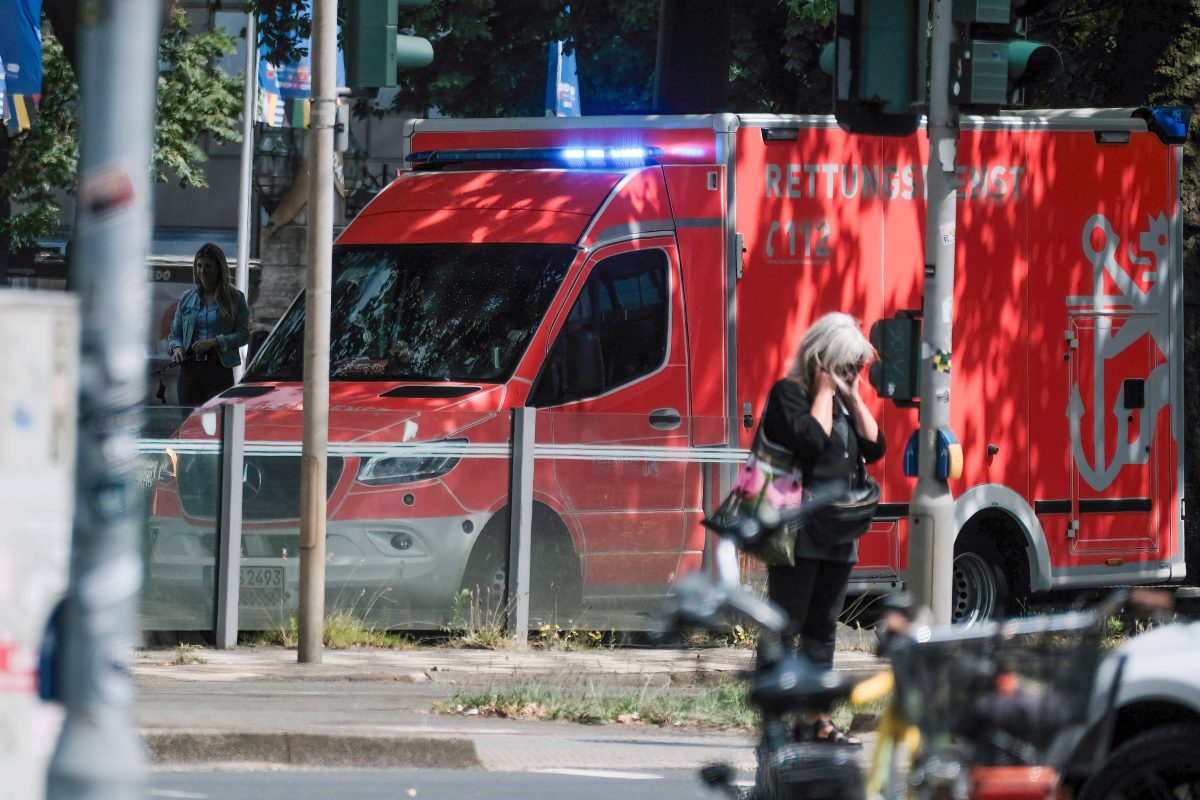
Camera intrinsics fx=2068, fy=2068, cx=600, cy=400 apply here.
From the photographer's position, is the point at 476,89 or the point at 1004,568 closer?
the point at 1004,568

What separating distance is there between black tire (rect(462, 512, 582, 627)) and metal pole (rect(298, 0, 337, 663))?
128 centimetres

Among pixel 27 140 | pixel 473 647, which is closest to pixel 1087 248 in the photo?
pixel 473 647

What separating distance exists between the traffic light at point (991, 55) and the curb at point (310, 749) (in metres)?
3.89

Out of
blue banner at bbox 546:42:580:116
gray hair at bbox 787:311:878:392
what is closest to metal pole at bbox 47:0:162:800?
gray hair at bbox 787:311:878:392

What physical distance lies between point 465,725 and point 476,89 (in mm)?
16068

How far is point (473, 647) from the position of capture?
1176 centimetres

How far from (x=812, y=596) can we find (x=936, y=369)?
2666mm

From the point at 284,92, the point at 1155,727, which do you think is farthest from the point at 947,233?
the point at 284,92

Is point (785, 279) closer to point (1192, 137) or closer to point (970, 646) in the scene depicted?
point (1192, 137)

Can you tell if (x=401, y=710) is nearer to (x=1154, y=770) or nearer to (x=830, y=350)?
(x=830, y=350)

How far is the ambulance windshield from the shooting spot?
38.2ft

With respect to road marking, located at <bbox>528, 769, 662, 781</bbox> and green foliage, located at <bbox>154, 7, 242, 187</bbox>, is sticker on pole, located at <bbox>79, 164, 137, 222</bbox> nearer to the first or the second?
road marking, located at <bbox>528, 769, 662, 781</bbox>

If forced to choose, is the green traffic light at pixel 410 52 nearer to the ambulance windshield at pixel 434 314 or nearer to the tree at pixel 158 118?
the ambulance windshield at pixel 434 314

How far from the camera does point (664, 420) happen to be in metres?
12.0
